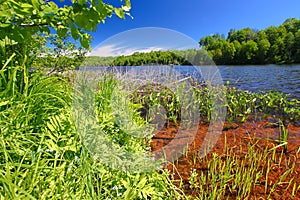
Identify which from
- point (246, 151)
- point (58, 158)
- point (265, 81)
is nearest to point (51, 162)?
point (58, 158)

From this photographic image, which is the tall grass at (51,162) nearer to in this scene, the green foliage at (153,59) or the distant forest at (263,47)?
the green foliage at (153,59)

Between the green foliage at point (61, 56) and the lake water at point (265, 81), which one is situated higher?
the green foliage at point (61, 56)

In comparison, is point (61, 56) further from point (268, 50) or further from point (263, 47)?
point (268, 50)

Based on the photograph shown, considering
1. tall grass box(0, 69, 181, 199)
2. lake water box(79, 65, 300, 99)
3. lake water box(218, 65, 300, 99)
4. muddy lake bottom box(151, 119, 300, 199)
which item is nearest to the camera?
tall grass box(0, 69, 181, 199)

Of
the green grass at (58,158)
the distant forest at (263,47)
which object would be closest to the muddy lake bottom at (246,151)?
the green grass at (58,158)

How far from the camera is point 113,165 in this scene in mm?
1217

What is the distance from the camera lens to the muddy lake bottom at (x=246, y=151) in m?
1.51

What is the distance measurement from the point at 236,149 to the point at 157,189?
1.28 m

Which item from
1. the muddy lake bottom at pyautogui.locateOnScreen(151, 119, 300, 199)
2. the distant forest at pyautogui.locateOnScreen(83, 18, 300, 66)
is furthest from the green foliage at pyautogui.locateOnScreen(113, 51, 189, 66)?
the distant forest at pyautogui.locateOnScreen(83, 18, 300, 66)

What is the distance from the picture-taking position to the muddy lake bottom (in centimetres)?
151

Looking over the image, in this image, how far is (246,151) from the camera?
2.12 metres

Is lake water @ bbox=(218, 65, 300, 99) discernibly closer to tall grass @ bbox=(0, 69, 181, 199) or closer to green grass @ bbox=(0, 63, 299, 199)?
green grass @ bbox=(0, 63, 299, 199)

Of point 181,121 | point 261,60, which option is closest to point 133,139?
point 181,121

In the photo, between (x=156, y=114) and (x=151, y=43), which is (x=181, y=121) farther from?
(x=151, y=43)
